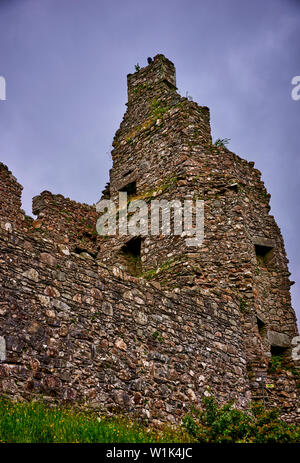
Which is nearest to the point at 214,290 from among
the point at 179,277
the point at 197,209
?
the point at 179,277

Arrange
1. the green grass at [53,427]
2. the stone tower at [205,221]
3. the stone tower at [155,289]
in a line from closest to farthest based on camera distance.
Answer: the green grass at [53,427]
the stone tower at [155,289]
the stone tower at [205,221]

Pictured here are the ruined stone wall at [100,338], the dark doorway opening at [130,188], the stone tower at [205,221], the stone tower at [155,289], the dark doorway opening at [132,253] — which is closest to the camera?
the ruined stone wall at [100,338]

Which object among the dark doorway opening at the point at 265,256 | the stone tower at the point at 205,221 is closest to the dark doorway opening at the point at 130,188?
the stone tower at the point at 205,221

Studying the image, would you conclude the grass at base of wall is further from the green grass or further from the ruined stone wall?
the ruined stone wall

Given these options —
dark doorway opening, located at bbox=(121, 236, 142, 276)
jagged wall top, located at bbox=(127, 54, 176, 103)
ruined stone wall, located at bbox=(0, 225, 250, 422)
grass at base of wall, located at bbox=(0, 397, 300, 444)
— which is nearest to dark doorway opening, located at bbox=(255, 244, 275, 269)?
dark doorway opening, located at bbox=(121, 236, 142, 276)

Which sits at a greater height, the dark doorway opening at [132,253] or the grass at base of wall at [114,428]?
the dark doorway opening at [132,253]

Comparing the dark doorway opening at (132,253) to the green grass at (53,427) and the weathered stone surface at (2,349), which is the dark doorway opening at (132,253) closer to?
the green grass at (53,427)

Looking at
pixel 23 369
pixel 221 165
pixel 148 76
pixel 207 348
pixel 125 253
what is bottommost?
pixel 23 369

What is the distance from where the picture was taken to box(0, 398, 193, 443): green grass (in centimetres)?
546

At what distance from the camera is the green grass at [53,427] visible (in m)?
5.46

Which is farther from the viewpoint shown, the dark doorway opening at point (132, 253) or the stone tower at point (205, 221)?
the dark doorway opening at point (132, 253)
